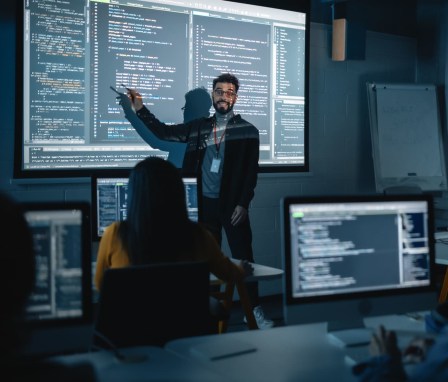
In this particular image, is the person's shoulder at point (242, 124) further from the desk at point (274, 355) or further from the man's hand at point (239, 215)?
the desk at point (274, 355)

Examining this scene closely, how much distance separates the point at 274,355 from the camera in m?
1.68

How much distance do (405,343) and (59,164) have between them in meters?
2.78

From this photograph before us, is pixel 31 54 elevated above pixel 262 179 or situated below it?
above

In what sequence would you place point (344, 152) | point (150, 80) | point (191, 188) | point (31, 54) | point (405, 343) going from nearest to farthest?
1. point (405, 343)
2. point (191, 188)
3. point (31, 54)
4. point (150, 80)
5. point (344, 152)

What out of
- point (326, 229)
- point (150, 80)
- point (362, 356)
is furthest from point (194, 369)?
point (150, 80)

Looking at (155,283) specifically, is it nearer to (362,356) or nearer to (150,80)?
(362,356)

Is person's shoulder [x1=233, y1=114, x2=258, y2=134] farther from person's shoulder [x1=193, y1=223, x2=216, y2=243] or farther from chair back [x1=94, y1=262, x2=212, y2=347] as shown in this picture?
chair back [x1=94, y1=262, x2=212, y2=347]

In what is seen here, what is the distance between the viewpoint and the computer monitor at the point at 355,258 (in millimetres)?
1787

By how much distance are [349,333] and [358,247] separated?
251mm

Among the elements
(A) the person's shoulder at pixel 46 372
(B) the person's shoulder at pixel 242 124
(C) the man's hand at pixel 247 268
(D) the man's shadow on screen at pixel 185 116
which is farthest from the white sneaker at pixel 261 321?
(A) the person's shoulder at pixel 46 372

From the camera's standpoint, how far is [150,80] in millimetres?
4406

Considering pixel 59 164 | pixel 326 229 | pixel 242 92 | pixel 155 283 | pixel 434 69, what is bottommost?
pixel 155 283

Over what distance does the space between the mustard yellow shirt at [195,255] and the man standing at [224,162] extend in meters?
1.96

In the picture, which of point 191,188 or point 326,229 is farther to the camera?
point 191,188
